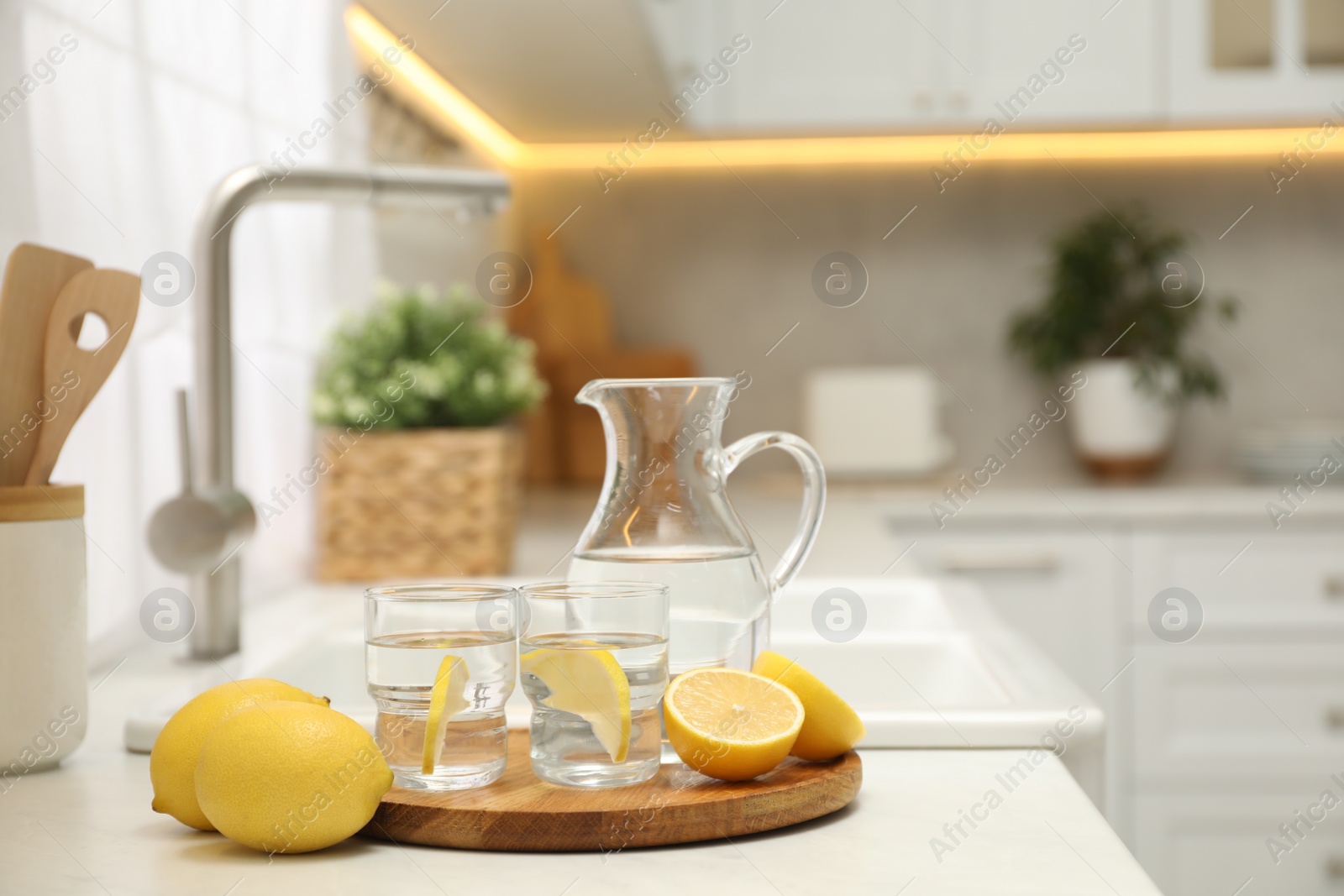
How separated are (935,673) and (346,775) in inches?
24.4

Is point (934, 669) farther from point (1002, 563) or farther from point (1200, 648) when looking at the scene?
point (1200, 648)

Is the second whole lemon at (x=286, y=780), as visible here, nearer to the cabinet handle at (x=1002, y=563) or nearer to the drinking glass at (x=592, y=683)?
the drinking glass at (x=592, y=683)

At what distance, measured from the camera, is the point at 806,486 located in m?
0.84

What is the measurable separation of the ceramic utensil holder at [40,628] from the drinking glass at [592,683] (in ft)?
0.93

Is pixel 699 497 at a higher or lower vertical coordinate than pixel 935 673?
higher

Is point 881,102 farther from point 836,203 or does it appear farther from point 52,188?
point 52,188

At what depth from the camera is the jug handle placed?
80cm

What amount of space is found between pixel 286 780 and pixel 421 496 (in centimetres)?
87

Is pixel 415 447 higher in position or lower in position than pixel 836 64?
lower

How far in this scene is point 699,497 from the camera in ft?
2.53

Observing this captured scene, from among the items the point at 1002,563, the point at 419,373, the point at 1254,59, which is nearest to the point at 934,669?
the point at 419,373

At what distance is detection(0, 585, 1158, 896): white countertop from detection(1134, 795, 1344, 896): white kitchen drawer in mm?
1520

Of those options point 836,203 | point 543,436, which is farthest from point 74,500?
point 836,203

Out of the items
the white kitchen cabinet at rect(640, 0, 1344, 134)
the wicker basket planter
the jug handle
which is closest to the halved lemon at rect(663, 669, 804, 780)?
the jug handle
